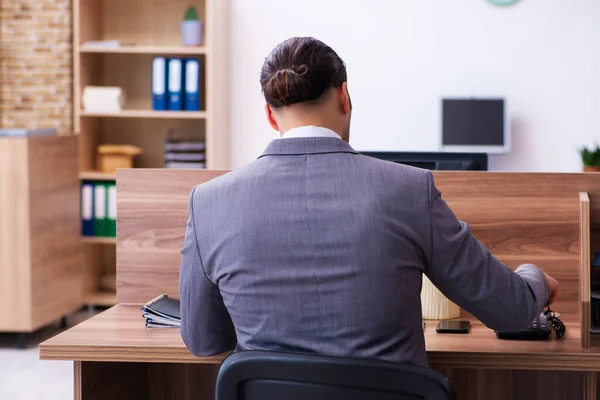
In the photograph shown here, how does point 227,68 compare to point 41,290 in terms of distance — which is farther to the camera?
point 227,68

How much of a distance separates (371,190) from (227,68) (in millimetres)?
4108

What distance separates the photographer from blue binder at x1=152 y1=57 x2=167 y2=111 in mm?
5129

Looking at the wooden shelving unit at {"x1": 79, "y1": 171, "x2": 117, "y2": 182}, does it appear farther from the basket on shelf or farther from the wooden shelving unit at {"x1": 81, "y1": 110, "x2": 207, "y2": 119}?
the wooden shelving unit at {"x1": 81, "y1": 110, "x2": 207, "y2": 119}

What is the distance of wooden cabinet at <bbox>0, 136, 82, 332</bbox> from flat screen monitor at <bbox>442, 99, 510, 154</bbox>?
222 centimetres

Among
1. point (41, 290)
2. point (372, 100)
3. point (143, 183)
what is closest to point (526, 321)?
point (143, 183)

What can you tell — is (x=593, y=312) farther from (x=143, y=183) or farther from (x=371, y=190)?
(x=143, y=183)

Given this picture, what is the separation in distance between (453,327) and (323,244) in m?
0.69

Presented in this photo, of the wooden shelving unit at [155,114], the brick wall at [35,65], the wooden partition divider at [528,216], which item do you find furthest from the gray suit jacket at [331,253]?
the brick wall at [35,65]

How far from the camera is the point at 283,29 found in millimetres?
5539

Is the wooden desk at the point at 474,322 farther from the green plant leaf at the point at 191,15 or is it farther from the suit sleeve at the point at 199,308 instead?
the green plant leaf at the point at 191,15

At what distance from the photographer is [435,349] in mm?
1936

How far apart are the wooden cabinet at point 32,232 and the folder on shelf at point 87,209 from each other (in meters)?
0.20

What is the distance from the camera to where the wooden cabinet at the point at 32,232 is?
4.58 metres

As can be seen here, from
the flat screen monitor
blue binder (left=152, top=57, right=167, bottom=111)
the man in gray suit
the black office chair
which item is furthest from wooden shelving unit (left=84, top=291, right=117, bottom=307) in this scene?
the black office chair
